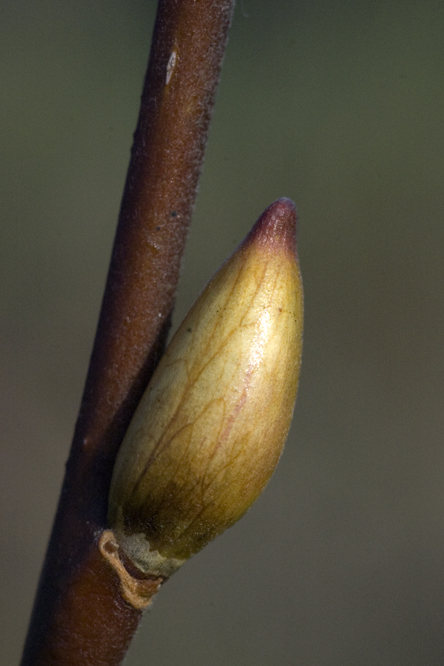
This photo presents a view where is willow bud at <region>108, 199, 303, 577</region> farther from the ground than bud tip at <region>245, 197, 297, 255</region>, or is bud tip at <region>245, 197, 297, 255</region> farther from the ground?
bud tip at <region>245, 197, 297, 255</region>

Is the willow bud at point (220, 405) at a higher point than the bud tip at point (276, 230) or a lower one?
lower

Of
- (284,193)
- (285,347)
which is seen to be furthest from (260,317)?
(284,193)

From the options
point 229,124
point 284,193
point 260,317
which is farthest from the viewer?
point 229,124

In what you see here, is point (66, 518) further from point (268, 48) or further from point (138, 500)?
point (268, 48)
